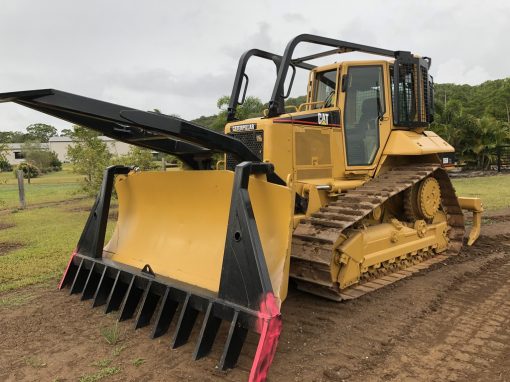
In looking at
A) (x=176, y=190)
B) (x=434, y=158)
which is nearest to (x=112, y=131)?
(x=176, y=190)

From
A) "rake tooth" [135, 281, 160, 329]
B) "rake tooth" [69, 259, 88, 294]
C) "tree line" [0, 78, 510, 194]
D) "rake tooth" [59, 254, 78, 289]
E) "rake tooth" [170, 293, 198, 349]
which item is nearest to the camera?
"rake tooth" [170, 293, 198, 349]

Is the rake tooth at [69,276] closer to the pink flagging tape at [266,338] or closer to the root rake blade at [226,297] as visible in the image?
the root rake blade at [226,297]

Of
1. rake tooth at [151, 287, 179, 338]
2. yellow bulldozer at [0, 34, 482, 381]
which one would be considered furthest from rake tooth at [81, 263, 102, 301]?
rake tooth at [151, 287, 179, 338]

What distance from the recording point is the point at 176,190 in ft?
16.4

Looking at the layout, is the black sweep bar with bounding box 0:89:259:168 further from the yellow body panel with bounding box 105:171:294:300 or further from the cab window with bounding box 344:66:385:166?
the cab window with bounding box 344:66:385:166

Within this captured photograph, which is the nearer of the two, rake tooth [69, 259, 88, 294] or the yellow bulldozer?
the yellow bulldozer

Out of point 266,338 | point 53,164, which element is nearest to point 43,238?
point 266,338

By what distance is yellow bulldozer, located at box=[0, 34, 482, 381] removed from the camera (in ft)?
12.2

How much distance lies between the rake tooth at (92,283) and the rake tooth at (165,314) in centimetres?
121

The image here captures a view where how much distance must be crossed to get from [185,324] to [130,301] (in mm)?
877

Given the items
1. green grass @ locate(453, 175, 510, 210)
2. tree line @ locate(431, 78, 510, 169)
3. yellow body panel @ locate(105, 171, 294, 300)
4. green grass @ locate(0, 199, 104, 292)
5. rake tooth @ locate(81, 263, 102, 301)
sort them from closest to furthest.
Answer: yellow body panel @ locate(105, 171, 294, 300) < rake tooth @ locate(81, 263, 102, 301) < green grass @ locate(0, 199, 104, 292) < green grass @ locate(453, 175, 510, 210) < tree line @ locate(431, 78, 510, 169)

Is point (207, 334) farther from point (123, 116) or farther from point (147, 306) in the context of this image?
point (123, 116)

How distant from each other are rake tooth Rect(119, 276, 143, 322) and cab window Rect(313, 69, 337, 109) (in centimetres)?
359

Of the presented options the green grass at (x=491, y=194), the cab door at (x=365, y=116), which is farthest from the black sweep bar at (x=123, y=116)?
the green grass at (x=491, y=194)
